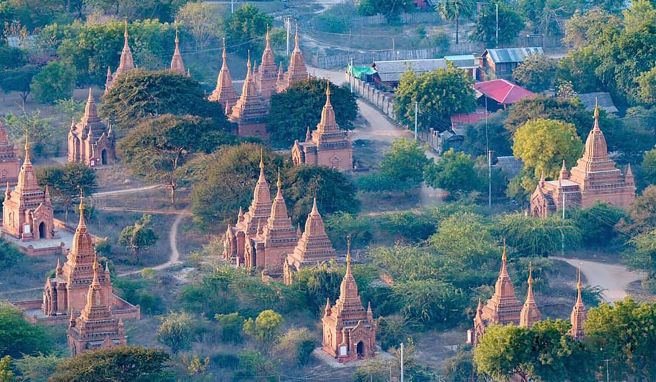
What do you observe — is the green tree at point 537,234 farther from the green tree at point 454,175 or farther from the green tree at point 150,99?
the green tree at point 150,99

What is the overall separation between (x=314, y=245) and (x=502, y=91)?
38659 millimetres

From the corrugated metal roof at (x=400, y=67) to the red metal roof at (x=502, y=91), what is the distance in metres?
4.12

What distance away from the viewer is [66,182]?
124 metres

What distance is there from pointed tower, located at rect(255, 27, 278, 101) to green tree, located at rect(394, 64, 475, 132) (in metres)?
6.85

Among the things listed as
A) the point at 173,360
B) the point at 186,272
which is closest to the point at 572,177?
the point at 186,272

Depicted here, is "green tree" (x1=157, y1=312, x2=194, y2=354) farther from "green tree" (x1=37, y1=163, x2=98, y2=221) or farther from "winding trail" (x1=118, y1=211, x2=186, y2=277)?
"green tree" (x1=37, y1=163, x2=98, y2=221)

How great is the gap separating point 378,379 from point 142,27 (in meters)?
53.2

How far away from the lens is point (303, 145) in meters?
132

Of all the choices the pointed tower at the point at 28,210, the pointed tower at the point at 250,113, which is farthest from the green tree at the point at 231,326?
the pointed tower at the point at 250,113

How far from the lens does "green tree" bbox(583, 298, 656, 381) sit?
10012cm

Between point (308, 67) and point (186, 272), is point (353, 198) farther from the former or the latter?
point (308, 67)

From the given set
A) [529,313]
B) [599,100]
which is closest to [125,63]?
[599,100]

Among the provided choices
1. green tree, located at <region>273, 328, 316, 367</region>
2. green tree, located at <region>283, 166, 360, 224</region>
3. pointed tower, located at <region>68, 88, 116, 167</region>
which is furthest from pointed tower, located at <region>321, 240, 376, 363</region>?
pointed tower, located at <region>68, 88, 116, 167</region>

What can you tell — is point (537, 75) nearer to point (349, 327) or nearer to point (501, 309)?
point (501, 309)
